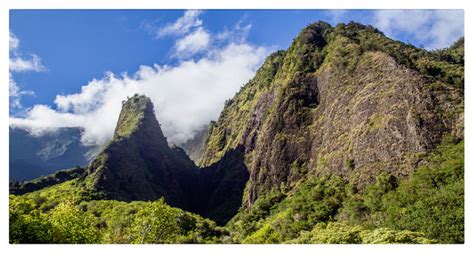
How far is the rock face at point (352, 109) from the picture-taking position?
322 feet

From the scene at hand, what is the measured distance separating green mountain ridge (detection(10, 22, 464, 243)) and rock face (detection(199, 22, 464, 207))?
1.14ft

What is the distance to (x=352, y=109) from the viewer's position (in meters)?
117

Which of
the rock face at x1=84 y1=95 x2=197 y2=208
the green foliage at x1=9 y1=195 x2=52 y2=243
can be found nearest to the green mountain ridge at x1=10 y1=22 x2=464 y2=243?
the green foliage at x1=9 y1=195 x2=52 y2=243

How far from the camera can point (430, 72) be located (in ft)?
382

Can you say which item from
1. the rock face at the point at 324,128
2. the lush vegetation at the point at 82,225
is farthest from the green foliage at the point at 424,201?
the lush vegetation at the point at 82,225

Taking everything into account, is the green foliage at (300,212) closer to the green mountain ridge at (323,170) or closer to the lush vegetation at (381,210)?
the lush vegetation at (381,210)

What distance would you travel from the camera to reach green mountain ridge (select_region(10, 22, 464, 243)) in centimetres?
6919

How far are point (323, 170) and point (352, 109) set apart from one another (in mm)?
17772

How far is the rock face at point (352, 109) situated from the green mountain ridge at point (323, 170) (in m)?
0.35

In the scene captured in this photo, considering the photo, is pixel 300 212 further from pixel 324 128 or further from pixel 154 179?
pixel 154 179

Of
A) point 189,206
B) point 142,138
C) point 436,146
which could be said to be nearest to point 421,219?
point 436,146

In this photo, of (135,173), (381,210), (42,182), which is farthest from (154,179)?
(381,210)
